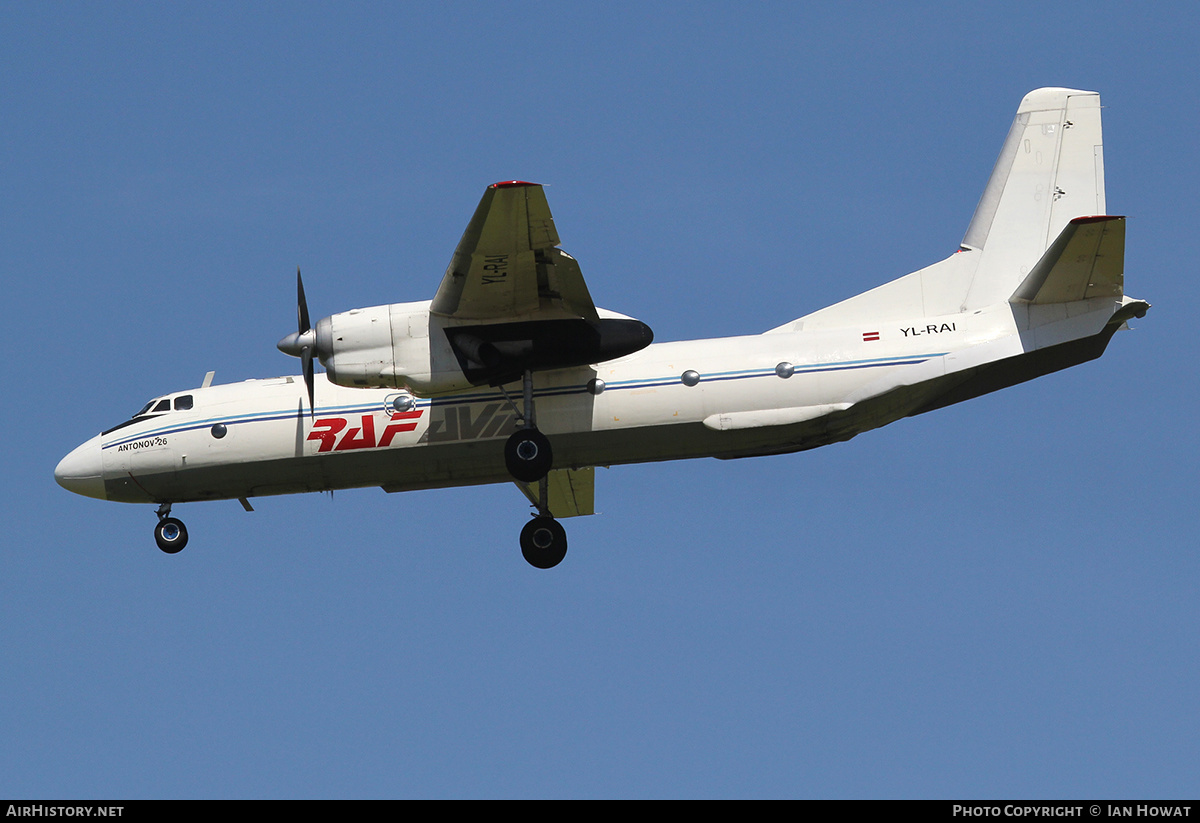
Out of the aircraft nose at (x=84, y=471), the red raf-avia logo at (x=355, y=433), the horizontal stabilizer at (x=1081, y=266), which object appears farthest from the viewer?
the aircraft nose at (x=84, y=471)

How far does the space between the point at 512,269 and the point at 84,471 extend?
26.5ft

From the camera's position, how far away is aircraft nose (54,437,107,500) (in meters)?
23.7

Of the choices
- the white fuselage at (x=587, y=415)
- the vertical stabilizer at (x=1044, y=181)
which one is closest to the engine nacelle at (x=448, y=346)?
the white fuselage at (x=587, y=415)

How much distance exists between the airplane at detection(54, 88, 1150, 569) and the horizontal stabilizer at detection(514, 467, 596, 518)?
131 centimetres

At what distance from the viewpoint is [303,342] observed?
21.8 metres

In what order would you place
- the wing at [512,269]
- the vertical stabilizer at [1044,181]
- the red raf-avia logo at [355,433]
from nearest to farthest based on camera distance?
the wing at [512,269], the red raf-avia logo at [355,433], the vertical stabilizer at [1044,181]

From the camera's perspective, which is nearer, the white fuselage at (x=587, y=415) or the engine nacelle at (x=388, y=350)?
the engine nacelle at (x=388, y=350)

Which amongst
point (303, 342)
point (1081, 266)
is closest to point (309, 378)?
point (303, 342)

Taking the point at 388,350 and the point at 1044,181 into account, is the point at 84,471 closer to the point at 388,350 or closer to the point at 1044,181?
the point at 388,350

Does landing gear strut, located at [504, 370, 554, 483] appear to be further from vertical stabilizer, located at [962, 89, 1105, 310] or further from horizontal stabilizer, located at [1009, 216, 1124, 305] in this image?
vertical stabilizer, located at [962, 89, 1105, 310]

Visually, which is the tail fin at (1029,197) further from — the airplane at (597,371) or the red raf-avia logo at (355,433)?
the red raf-avia logo at (355,433)

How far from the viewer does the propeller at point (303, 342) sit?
A: 856 inches

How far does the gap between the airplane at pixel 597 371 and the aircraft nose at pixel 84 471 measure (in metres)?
0.03
